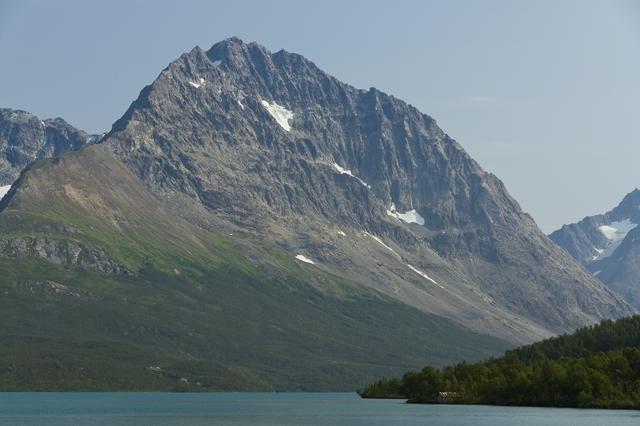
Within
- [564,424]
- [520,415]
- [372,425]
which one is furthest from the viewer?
[520,415]

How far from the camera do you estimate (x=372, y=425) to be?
611 ft

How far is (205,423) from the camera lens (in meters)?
198

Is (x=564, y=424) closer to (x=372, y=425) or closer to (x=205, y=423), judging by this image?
(x=372, y=425)

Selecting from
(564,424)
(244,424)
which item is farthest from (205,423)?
(564,424)

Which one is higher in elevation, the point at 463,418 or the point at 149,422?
the point at 463,418

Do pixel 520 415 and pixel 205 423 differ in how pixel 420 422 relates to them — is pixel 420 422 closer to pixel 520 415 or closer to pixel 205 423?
pixel 520 415

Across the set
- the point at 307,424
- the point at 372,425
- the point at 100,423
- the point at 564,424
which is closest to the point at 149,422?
the point at 100,423

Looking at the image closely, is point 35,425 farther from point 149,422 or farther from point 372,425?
point 372,425

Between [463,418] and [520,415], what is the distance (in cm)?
1143

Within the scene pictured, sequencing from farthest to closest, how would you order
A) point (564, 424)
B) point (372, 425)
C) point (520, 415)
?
point (520, 415)
point (372, 425)
point (564, 424)

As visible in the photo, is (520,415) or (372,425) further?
(520,415)

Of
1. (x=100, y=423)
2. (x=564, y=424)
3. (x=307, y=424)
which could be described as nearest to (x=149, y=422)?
(x=100, y=423)

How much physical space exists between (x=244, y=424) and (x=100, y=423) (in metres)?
26.9

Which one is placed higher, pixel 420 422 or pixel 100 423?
pixel 420 422
